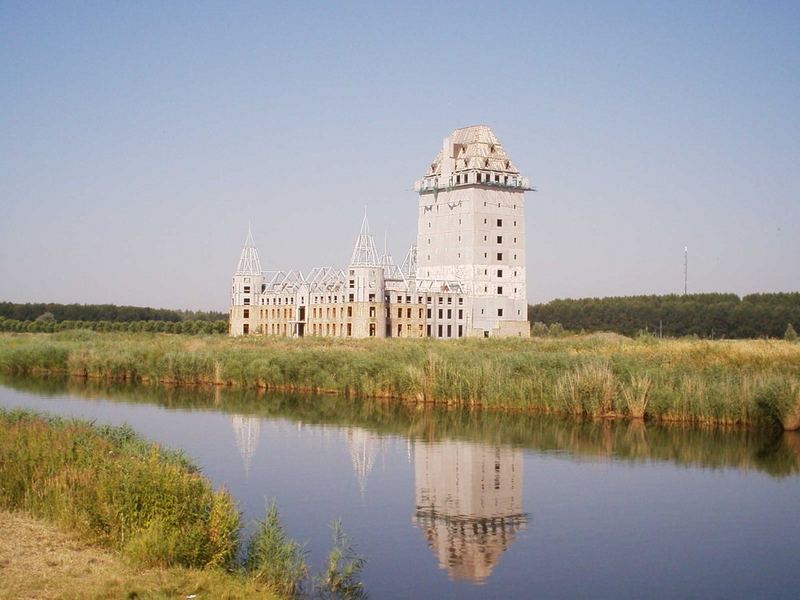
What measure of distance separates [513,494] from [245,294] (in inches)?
3293

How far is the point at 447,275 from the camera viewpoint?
94188 mm

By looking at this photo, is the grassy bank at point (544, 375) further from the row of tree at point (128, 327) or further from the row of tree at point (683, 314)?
the row of tree at point (128, 327)

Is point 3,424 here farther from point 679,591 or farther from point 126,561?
point 679,591

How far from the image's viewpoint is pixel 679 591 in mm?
14055

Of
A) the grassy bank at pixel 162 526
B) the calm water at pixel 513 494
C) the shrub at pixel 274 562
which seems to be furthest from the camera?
the calm water at pixel 513 494

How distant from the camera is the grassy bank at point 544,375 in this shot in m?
29.7

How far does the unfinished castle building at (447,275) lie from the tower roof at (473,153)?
0.11 metres

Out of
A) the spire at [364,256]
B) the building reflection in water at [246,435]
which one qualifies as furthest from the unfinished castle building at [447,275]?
the building reflection in water at [246,435]

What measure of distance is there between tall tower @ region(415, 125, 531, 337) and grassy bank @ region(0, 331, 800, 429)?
136ft

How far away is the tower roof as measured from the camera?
95.1 metres

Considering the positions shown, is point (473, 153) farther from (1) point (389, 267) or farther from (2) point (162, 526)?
(2) point (162, 526)

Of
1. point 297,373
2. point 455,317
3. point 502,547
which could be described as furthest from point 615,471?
point 455,317

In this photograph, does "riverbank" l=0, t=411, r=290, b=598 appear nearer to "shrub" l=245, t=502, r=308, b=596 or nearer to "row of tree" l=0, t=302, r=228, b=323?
"shrub" l=245, t=502, r=308, b=596

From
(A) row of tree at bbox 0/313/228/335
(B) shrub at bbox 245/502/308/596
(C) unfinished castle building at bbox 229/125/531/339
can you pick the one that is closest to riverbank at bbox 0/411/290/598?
(B) shrub at bbox 245/502/308/596
